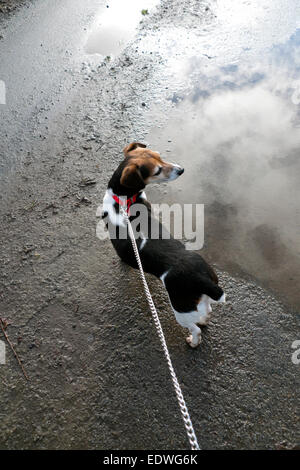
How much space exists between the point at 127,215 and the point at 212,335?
1.31 metres

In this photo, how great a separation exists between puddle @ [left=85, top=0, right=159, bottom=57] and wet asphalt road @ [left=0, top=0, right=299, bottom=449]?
1429 millimetres

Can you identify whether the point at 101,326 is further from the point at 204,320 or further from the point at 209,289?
the point at 209,289

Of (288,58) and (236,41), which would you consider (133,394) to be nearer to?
(288,58)

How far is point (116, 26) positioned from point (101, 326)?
6.22 metres

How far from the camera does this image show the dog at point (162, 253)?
229 cm

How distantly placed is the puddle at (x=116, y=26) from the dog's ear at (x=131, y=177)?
14.1 feet

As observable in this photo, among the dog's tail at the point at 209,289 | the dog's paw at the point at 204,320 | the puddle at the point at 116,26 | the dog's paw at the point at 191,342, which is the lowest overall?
the dog's paw at the point at 191,342

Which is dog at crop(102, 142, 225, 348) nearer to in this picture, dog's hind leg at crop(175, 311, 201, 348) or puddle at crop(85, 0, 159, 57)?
dog's hind leg at crop(175, 311, 201, 348)

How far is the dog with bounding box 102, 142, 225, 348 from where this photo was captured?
229 cm

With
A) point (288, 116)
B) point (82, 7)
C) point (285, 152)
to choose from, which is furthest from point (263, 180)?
point (82, 7)

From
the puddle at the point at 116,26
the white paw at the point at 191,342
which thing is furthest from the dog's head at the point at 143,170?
the puddle at the point at 116,26

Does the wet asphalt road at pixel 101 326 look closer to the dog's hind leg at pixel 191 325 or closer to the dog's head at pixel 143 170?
the dog's hind leg at pixel 191 325

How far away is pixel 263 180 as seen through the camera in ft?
12.6

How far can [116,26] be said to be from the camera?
646 cm
